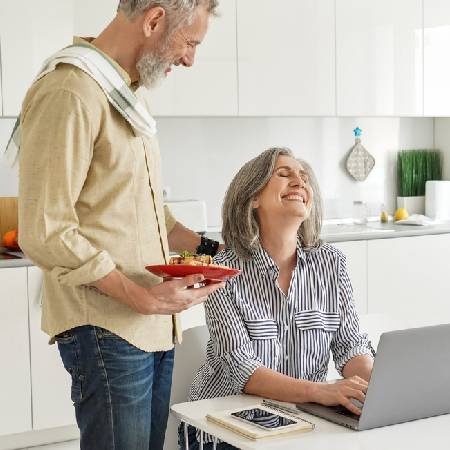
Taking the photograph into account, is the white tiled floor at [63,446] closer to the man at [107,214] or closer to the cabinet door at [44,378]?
the cabinet door at [44,378]

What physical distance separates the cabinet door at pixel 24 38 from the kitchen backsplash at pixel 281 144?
384 mm

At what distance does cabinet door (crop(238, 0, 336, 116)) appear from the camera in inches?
179

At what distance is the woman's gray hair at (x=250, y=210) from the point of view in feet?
8.02

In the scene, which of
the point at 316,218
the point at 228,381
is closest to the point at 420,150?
the point at 316,218

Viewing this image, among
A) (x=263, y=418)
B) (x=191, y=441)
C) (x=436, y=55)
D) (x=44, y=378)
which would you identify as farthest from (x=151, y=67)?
(x=436, y=55)

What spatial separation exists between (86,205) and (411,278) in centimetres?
314

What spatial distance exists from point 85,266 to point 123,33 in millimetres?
524

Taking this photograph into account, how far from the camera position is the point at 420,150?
18.4ft

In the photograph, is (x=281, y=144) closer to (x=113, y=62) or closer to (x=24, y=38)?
(x=24, y=38)

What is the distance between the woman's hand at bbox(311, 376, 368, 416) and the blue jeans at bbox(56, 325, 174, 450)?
360mm

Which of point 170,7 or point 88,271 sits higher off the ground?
point 170,7

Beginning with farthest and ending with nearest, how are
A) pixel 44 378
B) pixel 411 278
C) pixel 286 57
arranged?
pixel 411 278 < pixel 286 57 < pixel 44 378

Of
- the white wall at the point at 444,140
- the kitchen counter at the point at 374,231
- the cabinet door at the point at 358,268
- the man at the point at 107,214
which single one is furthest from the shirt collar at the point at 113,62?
the white wall at the point at 444,140

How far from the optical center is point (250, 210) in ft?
8.10
